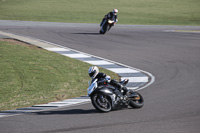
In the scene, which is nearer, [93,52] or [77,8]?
[93,52]

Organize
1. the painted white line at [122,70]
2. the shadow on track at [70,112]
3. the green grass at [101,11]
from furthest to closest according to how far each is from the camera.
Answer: the green grass at [101,11]
the painted white line at [122,70]
the shadow on track at [70,112]

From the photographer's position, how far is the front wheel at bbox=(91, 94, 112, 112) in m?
10.4

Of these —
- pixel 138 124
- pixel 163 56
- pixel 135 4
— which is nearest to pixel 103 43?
pixel 163 56

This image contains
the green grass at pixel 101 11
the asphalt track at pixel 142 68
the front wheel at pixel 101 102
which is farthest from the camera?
the green grass at pixel 101 11

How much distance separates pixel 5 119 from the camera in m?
9.87

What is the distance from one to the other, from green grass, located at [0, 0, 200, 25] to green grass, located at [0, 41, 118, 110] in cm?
1890

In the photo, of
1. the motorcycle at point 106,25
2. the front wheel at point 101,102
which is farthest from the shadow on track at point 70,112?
the motorcycle at point 106,25

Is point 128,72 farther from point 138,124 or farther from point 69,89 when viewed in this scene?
point 138,124

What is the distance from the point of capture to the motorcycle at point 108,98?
1052cm

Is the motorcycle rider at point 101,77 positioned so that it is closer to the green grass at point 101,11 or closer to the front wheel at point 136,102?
the front wheel at point 136,102

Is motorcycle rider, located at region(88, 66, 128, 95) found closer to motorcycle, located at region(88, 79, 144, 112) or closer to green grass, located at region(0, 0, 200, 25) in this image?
motorcycle, located at region(88, 79, 144, 112)

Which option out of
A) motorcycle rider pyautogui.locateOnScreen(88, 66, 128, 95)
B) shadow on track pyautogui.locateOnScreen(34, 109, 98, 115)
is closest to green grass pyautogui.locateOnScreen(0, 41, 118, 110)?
shadow on track pyautogui.locateOnScreen(34, 109, 98, 115)

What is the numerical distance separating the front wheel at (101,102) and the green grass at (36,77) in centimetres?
280

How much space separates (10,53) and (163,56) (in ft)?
25.3
